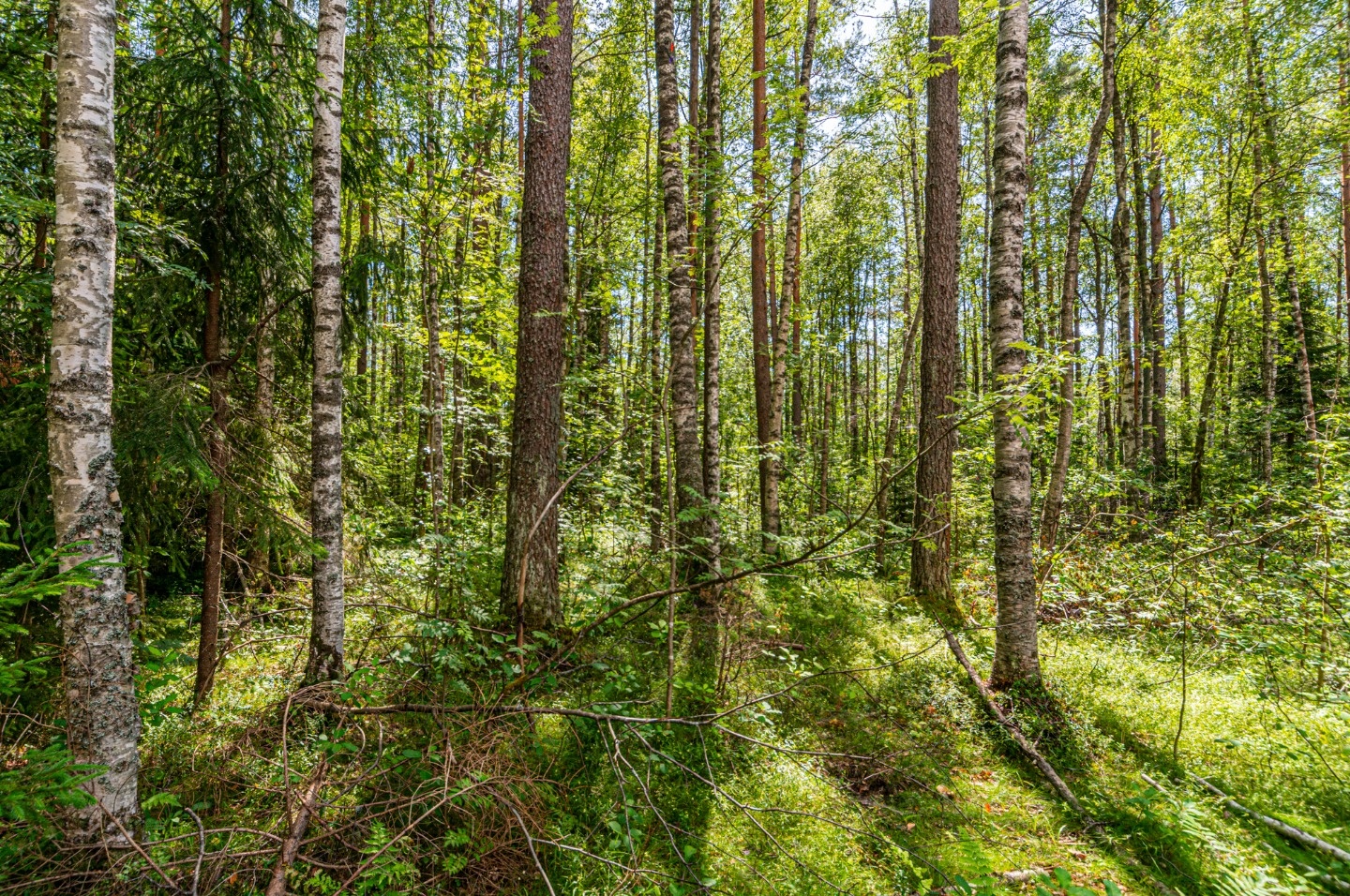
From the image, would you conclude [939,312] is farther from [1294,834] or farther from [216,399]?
[216,399]

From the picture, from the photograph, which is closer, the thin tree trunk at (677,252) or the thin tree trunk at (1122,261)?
the thin tree trunk at (677,252)

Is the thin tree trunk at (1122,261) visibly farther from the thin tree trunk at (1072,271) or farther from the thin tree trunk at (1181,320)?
the thin tree trunk at (1072,271)

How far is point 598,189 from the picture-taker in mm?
12484

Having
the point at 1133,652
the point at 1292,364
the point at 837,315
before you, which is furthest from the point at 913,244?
the point at 1133,652

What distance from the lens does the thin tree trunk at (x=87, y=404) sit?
94.5 inches

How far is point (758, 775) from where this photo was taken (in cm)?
414

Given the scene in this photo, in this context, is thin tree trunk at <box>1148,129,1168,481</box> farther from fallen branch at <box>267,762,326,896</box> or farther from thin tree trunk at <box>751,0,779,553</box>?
fallen branch at <box>267,762,326,896</box>

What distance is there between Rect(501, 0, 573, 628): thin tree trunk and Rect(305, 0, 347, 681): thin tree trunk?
1638 mm

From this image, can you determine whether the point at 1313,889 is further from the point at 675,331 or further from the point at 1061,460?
the point at 1061,460

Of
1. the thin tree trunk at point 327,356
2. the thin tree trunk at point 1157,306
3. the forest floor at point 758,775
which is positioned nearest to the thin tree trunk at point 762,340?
the forest floor at point 758,775

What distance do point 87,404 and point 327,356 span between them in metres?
1.64

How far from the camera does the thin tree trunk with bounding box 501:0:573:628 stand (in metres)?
5.37

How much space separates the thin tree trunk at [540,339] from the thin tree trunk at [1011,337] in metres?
4.21

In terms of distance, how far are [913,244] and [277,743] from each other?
2093cm
